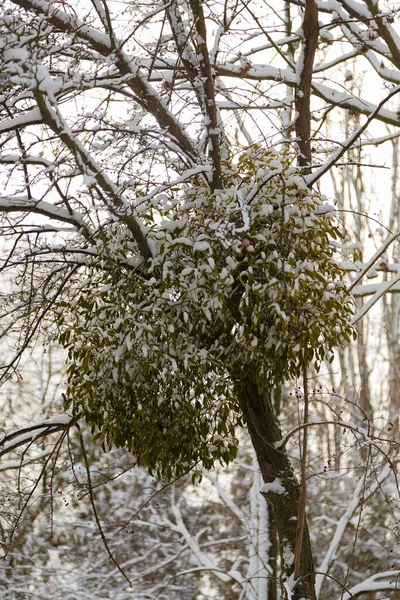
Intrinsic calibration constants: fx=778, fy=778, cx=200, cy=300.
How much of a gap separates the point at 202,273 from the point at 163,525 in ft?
17.5

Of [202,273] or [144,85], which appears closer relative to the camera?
[202,273]

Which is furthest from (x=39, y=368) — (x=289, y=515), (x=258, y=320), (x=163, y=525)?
(x=258, y=320)

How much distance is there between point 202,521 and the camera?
7738mm

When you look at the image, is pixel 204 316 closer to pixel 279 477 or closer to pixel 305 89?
pixel 279 477

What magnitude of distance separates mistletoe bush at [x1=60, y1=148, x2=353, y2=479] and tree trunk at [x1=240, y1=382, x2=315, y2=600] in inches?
13.4

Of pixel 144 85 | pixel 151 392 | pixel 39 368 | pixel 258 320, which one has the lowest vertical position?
pixel 151 392

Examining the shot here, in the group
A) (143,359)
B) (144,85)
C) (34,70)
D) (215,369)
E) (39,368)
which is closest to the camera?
(34,70)

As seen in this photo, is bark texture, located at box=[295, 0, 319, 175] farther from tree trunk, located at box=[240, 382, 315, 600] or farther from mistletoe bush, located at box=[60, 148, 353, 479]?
tree trunk, located at box=[240, 382, 315, 600]

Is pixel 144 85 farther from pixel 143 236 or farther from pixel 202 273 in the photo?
pixel 202 273

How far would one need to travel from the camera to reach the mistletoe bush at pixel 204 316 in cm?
240

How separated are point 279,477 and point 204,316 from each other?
0.85m

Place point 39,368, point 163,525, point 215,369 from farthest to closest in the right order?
1. point 39,368
2. point 163,525
3. point 215,369

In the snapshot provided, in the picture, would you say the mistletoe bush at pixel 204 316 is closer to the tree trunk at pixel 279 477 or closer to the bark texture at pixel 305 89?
the tree trunk at pixel 279 477

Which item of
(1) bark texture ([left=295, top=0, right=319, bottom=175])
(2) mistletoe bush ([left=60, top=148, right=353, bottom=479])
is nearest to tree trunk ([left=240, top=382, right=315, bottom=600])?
(2) mistletoe bush ([left=60, top=148, right=353, bottom=479])
